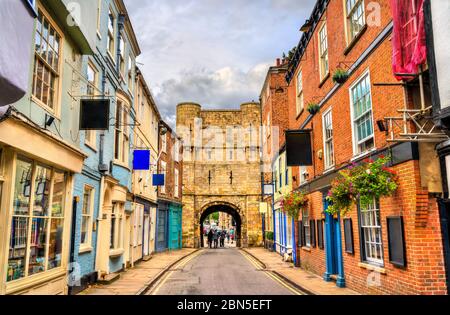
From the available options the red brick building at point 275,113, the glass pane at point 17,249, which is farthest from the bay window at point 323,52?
the red brick building at point 275,113

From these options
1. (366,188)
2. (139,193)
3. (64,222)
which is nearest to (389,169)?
(366,188)

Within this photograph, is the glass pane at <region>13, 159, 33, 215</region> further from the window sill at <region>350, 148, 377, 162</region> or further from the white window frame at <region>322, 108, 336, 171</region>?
the white window frame at <region>322, 108, 336, 171</region>

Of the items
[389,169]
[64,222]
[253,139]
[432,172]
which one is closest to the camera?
[432,172]

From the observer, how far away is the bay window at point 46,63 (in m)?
7.86

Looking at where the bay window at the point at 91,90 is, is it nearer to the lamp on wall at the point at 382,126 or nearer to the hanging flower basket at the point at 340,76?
the hanging flower basket at the point at 340,76

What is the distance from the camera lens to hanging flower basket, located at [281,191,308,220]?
52.1 ft

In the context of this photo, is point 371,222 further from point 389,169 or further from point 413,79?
point 413,79

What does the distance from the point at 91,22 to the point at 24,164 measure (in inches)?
214

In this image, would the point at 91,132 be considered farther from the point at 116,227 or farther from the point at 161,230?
the point at 161,230

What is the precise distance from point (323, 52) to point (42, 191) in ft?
33.5

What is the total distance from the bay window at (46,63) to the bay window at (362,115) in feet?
24.9

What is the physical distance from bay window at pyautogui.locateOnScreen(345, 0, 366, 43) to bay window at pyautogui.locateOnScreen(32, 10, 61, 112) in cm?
759

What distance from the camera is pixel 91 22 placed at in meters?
11.0

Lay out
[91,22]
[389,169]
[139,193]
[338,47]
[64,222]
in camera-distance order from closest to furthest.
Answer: [389,169] < [64,222] < [91,22] < [338,47] < [139,193]
